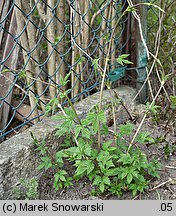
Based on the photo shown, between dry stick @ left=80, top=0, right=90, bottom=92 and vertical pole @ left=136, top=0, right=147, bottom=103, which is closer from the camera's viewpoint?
dry stick @ left=80, top=0, right=90, bottom=92

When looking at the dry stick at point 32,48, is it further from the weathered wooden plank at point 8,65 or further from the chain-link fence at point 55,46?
the weathered wooden plank at point 8,65

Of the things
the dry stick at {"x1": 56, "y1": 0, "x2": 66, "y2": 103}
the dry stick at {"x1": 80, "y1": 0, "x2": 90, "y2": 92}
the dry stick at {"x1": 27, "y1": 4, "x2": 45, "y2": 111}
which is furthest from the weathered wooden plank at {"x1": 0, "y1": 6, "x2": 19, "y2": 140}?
the dry stick at {"x1": 80, "y1": 0, "x2": 90, "y2": 92}

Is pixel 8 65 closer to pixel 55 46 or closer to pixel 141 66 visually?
pixel 55 46

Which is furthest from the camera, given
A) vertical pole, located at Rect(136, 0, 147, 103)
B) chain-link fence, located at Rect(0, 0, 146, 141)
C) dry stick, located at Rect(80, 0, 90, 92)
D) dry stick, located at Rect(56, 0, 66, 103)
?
vertical pole, located at Rect(136, 0, 147, 103)

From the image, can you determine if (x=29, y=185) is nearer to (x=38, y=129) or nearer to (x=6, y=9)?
(x=38, y=129)

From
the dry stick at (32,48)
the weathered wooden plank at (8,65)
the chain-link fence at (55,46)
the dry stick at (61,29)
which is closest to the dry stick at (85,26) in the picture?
the chain-link fence at (55,46)

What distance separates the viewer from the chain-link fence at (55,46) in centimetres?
242

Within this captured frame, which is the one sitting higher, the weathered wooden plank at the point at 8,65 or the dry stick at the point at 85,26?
the dry stick at the point at 85,26

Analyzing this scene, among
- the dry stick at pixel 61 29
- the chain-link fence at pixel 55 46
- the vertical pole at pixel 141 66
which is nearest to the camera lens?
the chain-link fence at pixel 55 46

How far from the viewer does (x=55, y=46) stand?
2.46 meters

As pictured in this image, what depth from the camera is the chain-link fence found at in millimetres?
2416

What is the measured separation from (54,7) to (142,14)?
0.73m

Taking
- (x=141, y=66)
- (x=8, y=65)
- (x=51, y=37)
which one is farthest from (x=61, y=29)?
(x=141, y=66)

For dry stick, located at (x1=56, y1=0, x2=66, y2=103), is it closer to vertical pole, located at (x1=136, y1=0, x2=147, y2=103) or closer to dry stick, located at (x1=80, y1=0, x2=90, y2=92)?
dry stick, located at (x1=80, y1=0, x2=90, y2=92)
